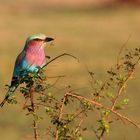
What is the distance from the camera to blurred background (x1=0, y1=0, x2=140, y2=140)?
1284 centimetres

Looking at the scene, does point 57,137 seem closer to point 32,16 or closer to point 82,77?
point 82,77

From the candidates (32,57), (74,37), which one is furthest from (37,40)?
(74,37)

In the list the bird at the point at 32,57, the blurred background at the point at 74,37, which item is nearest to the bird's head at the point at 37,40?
the bird at the point at 32,57

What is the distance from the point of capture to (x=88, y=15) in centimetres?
3045

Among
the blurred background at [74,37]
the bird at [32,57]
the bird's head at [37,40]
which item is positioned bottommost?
the bird at [32,57]

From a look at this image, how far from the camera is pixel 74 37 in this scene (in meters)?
23.8

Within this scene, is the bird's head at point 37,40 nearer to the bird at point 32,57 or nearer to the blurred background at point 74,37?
the bird at point 32,57

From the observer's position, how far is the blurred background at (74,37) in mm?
12836

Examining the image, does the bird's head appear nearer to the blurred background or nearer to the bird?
the bird

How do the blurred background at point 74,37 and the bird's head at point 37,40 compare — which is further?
the blurred background at point 74,37

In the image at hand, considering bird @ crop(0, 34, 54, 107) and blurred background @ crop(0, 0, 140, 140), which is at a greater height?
blurred background @ crop(0, 0, 140, 140)

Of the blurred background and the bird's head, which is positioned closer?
the bird's head

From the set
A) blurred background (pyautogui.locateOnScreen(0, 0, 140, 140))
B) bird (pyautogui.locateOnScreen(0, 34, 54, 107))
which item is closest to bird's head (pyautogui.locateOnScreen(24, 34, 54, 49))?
bird (pyautogui.locateOnScreen(0, 34, 54, 107))

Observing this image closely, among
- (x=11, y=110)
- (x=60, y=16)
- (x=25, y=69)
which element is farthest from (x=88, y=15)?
(x=25, y=69)
